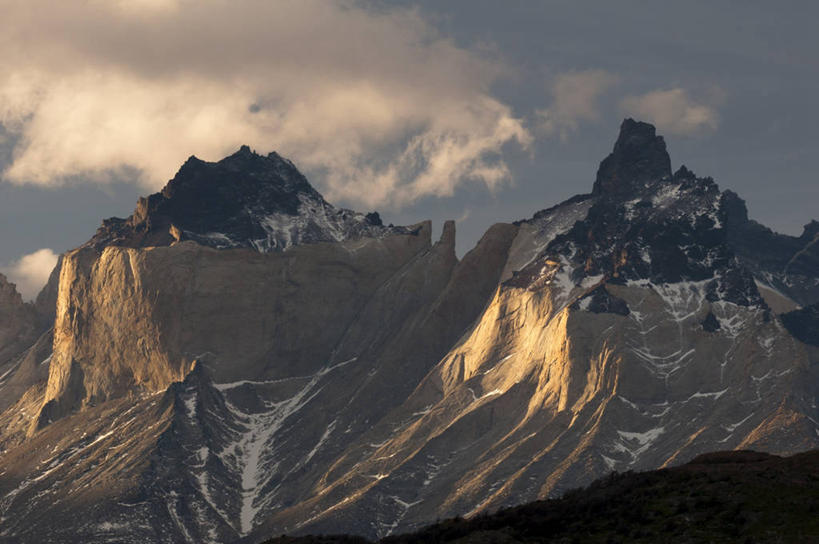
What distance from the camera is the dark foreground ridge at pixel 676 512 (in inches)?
5202

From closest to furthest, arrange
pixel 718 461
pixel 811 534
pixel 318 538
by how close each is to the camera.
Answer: pixel 811 534, pixel 318 538, pixel 718 461

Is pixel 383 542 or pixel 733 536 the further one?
pixel 383 542

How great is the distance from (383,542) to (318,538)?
6723mm

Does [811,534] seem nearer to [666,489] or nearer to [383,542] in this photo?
[666,489]

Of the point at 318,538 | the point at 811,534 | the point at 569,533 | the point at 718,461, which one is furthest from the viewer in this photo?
the point at 718,461

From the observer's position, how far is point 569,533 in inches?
5536

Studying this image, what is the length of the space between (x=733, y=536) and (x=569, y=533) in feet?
55.3

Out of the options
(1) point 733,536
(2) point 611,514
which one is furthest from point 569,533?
(1) point 733,536

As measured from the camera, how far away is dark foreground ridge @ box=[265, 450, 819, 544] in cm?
13212

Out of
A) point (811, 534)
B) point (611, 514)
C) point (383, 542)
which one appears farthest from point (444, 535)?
point (811, 534)

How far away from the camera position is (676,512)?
139500 millimetres

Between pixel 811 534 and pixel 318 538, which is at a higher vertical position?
pixel 318 538

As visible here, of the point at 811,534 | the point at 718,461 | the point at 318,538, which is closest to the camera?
the point at 811,534

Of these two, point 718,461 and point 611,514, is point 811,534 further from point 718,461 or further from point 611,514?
point 718,461
